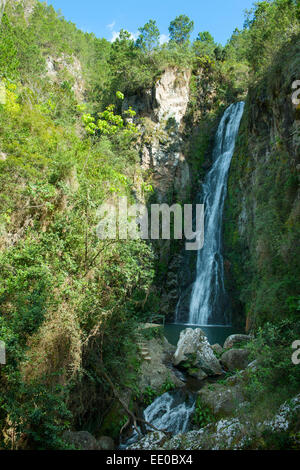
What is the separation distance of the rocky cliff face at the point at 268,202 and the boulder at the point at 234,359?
109cm

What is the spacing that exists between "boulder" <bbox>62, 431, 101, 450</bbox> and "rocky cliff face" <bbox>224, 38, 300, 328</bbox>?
14.1ft

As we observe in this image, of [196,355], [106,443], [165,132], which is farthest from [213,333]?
[165,132]

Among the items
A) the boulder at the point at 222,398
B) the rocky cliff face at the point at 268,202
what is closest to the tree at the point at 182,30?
the rocky cliff face at the point at 268,202

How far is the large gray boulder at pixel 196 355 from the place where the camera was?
8.41 meters

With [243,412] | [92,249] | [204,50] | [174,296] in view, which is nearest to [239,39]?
[204,50]

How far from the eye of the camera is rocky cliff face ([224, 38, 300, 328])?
6.87 m

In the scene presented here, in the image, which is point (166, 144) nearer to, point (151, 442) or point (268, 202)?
point (268, 202)

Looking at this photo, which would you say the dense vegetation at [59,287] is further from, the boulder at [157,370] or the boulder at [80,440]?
the boulder at [157,370]

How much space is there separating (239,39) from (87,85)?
18.7m

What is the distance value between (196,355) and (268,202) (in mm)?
5396

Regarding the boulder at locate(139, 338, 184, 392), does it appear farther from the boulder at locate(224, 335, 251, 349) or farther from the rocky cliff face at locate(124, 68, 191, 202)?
the rocky cliff face at locate(124, 68, 191, 202)

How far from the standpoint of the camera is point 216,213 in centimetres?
1958

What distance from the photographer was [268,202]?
959 cm
